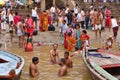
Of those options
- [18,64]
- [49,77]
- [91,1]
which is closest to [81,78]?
[49,77]

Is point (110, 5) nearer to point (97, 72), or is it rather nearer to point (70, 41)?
point (70, 41)

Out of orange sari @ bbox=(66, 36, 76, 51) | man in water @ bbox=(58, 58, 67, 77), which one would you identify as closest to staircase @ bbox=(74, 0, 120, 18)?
orange sari @ bbox=(66, 36, 76, 51)

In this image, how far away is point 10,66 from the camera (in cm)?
1216

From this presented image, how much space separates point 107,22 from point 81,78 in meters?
12.3

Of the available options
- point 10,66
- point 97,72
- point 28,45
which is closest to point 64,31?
point 28,45

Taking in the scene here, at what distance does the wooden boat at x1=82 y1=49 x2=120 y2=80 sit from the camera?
1103 centimetres

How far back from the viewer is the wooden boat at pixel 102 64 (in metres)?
11.0

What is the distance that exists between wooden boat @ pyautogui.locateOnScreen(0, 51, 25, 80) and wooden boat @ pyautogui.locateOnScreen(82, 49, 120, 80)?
2.14 meters

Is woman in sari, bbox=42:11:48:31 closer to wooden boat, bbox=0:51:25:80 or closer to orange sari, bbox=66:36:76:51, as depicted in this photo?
orange sari, bbox=66:36:76:51

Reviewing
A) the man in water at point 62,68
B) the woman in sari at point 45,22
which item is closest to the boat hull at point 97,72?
the man in water at point 62,68

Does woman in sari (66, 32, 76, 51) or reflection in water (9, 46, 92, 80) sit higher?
→ woman in sari (66, 32, 76, 51)

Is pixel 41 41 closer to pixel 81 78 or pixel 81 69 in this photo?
pixel 81 69

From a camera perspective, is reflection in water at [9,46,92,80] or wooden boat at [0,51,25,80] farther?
reflection in water at [9,46,92,80]

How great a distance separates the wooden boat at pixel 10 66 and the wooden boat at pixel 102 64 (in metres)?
2.14
